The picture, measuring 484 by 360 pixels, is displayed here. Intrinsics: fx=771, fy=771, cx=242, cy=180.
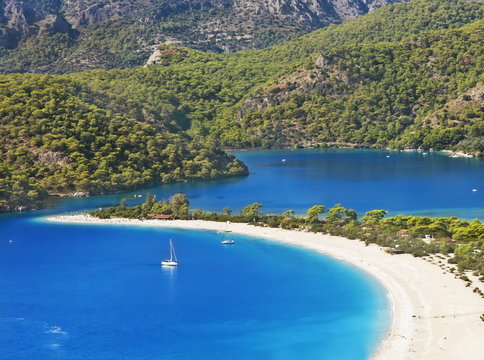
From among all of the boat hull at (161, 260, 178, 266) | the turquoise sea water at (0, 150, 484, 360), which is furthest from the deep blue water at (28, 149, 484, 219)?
the boat hull at (161, 260, 178, 266)

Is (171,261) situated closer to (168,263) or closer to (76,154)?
(168,263)

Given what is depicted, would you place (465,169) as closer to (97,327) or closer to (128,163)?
(128,163)

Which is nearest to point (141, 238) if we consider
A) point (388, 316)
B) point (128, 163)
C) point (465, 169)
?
point (388, 316)

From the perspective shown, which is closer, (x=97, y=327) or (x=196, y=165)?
(x=97, y=327)

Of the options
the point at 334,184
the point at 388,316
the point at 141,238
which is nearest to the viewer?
the point at 388,316

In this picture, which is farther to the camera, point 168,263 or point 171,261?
point 171,261

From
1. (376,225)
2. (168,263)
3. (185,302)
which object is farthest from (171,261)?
(376,225)
